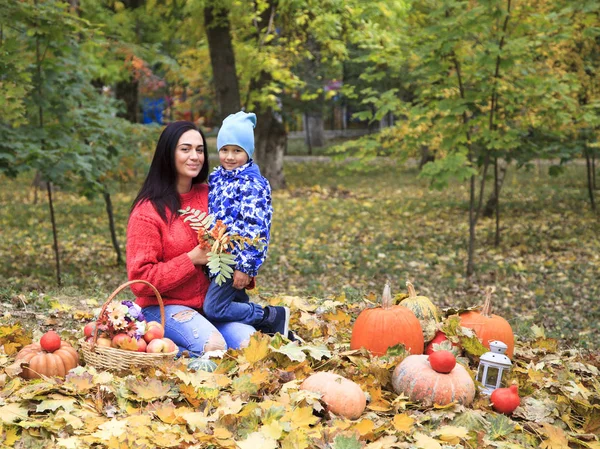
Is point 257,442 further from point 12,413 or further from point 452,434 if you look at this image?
point 12,413

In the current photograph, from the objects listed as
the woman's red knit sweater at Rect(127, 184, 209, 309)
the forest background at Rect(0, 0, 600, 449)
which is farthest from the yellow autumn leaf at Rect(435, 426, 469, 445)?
the woman's red knit sweater at Rect(127, 184, 209, 309)

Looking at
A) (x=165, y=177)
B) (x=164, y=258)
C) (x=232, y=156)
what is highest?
(x=232, y=156)

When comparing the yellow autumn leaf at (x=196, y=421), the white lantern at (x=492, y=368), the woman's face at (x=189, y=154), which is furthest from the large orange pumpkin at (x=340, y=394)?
the woman's face at (x=189, y=154)

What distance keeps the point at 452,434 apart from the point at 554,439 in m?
0.53

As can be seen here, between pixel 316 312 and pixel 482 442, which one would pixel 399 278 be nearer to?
pixel 316 312

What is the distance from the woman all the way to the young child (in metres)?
0.11

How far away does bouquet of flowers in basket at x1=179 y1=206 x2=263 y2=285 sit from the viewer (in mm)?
3709

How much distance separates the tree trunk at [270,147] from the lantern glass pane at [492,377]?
13723 mm

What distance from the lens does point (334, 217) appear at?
45.4 ft

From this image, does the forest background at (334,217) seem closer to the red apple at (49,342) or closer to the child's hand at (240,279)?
the red apple at (49,342)

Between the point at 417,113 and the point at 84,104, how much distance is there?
419 cm

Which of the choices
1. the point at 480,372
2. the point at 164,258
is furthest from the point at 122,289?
the point at 480,372

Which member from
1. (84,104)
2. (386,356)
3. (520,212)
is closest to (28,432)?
(386,356)

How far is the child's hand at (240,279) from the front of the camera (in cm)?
397
